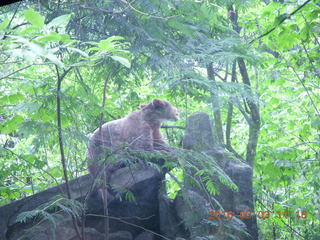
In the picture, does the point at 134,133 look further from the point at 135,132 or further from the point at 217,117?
the point at 217,117

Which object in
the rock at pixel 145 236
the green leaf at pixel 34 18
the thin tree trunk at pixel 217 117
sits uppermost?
the green leaf at pixel 34 18

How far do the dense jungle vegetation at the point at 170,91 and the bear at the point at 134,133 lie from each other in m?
0.05

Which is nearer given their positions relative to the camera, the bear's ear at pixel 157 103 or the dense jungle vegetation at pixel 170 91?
the dense jungle vegetation at pixel 170 91

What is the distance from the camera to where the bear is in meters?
1.68

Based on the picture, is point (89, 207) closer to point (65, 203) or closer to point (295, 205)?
point (65, 203)

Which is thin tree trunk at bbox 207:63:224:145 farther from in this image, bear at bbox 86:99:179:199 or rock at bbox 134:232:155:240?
rock at bbox 134:232:155:240

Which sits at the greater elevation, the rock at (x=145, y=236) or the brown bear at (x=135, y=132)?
the brown bear at (x=135, y=132)

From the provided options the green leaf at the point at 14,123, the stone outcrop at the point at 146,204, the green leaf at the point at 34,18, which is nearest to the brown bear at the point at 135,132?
the stone outcrop at the point at 146,204

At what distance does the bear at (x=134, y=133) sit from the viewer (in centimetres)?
168

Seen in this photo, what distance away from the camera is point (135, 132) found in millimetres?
2055

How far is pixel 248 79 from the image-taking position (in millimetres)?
2199

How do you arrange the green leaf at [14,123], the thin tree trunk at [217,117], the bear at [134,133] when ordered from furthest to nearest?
the thin tree trunk at [217,117], the bear at [134,133], the green leaf at [14,123]

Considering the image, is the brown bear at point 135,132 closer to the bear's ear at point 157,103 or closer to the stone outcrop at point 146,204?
the bear's ear at point 157,103

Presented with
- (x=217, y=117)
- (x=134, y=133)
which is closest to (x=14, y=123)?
(x=134, y=133)
